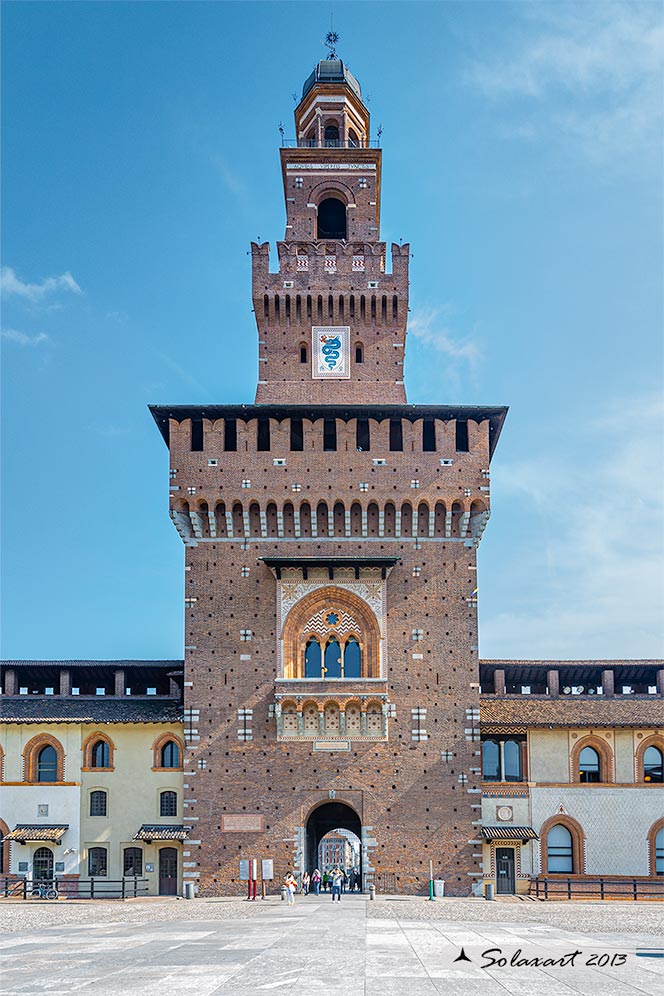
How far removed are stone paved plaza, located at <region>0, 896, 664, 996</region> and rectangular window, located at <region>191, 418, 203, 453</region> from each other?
19723 millimetres

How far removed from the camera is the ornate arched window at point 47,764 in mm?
48312

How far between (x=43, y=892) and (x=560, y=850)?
22355mm

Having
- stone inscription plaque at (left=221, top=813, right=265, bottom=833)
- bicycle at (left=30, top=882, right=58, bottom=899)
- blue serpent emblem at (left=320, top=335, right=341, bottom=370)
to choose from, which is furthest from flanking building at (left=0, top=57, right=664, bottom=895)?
blue serpent emblem at (left=320, top=335, right=341, bottom=370)

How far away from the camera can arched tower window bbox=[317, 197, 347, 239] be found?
57531mm

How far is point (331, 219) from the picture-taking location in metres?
57.7

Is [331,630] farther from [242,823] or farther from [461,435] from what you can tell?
[461,435]

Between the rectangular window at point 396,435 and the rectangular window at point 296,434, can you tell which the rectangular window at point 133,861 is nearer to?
the rectangular window at point 296,434

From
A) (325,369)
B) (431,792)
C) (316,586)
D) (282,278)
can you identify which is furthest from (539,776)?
(282,278)

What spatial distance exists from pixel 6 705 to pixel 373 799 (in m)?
18.0

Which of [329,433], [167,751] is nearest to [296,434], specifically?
[329,433]

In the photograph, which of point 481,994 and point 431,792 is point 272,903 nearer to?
Result: point 431,792

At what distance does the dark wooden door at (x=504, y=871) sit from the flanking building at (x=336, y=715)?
9cm

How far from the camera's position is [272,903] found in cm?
4069

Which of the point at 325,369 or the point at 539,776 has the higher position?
the point at 325,369
